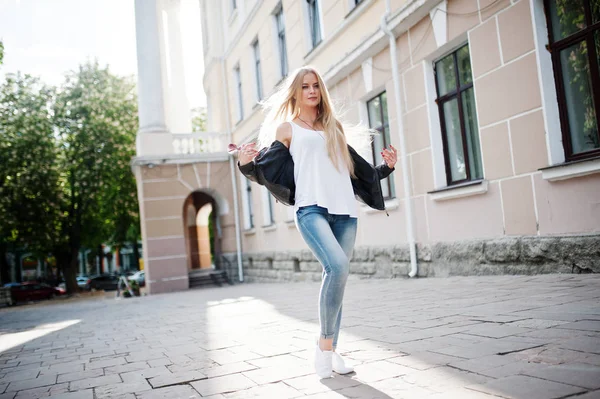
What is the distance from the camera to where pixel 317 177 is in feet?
10.7

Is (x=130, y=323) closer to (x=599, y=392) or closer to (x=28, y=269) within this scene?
(x=599, y=392)

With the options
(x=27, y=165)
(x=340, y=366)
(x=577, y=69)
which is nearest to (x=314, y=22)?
(x=577, y=69)

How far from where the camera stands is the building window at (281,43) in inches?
581

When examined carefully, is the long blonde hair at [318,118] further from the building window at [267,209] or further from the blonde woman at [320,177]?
the building window at [267,209]

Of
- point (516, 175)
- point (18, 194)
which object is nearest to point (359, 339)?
point (516, 175)

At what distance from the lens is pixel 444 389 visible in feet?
8.51

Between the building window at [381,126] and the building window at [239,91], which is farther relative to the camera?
the building window at [239,91]

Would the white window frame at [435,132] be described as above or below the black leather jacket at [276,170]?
above

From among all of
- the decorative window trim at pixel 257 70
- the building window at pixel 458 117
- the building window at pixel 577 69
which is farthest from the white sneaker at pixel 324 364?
the decorative window trim at pixel 257 70

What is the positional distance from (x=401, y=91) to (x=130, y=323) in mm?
5774

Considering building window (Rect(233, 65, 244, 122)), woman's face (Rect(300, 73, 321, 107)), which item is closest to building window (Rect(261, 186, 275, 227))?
building window (Rect(233, 65, 244, 122))

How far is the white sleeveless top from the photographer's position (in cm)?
324

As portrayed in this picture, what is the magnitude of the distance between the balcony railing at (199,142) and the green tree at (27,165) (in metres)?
9.07

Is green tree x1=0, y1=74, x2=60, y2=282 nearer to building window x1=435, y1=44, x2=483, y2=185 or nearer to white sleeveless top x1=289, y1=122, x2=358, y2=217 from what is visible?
building window x1=435, y1=44, x2=483, y2=185
